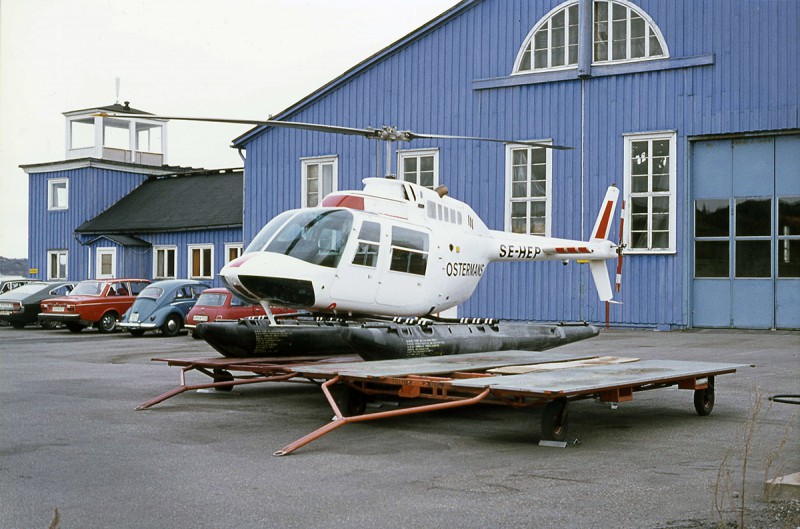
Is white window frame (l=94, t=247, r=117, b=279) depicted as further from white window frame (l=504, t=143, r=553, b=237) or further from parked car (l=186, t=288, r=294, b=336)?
white window frame (l=504, t=143, r=553, b=237)

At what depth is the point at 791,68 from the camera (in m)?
22.1

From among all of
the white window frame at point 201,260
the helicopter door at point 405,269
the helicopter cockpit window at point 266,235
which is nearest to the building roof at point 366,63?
the white window frame at point 201,260

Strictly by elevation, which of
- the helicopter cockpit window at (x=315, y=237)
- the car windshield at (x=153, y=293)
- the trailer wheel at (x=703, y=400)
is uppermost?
the helicopter cockpit window at (x=315, y=237)

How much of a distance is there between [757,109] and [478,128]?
730 centimetres

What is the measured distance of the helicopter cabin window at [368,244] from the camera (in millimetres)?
12422

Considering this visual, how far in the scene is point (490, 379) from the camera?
8578mm

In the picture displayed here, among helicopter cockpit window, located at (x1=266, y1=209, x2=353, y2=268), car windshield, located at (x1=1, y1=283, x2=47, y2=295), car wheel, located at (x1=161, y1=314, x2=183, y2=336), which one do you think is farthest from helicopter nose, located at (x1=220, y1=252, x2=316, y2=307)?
car windshield, located at (x1=1, y1=283, x2=47, y2=295)

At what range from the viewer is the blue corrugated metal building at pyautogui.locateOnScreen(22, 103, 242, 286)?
37062 millimetres

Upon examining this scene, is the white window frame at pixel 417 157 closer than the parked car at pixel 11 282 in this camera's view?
Yes

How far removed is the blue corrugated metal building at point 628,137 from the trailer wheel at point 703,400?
1350 cm

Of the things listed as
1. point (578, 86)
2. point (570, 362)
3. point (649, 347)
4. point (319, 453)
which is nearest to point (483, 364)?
point (570, 362)

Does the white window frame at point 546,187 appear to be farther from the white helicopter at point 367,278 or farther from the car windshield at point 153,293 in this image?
the white helicopter at point 367,278

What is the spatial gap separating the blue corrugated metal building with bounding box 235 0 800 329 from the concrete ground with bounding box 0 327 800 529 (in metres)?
10.9

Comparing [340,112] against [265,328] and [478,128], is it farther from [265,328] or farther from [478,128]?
[265,328]
